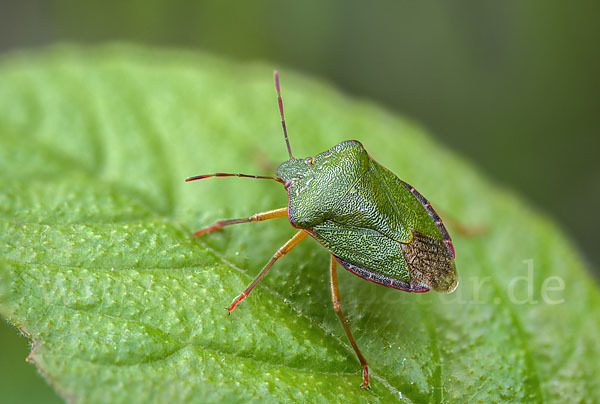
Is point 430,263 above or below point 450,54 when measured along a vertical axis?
below

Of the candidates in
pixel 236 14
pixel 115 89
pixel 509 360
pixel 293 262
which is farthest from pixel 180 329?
pixel 236 14

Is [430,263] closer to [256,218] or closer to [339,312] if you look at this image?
[339,312]

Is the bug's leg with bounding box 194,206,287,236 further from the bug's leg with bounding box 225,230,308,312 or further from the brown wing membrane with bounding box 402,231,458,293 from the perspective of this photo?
the brown wing membrane with bounding box 402,231,458,293

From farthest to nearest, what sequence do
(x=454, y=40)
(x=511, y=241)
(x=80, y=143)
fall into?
(x=454, y=40)
(x=511, y=241)
(x=80, y=143)

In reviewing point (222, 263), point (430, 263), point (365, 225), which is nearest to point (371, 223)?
point (365, 225)

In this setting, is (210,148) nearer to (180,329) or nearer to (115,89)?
(115,89)

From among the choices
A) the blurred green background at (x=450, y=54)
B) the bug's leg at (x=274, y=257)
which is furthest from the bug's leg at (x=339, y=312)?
the blurred green background at (x=450, y=54)
